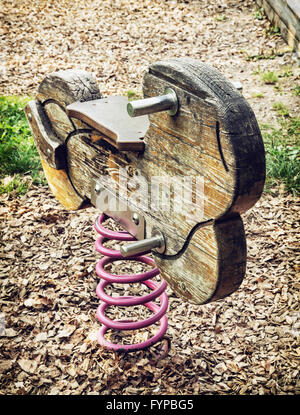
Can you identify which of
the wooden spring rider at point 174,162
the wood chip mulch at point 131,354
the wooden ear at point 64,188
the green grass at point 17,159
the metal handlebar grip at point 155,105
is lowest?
the wood chip mulch at point 131,354

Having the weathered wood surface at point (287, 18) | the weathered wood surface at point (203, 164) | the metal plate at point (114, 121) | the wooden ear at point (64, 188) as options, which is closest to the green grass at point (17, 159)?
the wooden ear at point (64, 188)

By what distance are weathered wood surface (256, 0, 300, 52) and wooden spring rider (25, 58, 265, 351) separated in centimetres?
567

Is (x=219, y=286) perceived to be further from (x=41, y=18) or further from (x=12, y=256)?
(x=41, y=18)

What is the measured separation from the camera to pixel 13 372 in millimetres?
2633

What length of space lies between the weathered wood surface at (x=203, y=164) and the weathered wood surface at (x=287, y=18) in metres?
5.93

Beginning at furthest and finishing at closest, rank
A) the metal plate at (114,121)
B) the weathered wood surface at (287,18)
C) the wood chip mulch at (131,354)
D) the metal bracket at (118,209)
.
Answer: the weathered wood surface at (287,18), the wood chip mulch at (131,354), the metal bracket at (118,209), the metal plate at (114,121)

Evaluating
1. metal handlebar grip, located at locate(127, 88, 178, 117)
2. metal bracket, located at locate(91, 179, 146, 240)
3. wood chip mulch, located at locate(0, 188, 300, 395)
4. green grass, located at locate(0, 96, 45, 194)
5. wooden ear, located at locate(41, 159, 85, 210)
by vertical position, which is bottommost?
wood chip mulch, located at locate(0, 188, 300, 395)

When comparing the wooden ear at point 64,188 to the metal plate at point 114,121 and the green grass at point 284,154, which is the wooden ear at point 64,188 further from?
the green grass at point 284,154

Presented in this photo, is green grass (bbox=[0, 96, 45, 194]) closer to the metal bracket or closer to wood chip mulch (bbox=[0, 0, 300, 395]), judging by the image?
wood chip mulch (bbox=[0, 0, 300, 395])

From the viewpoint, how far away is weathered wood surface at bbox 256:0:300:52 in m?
6.80

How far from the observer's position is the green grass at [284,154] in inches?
166

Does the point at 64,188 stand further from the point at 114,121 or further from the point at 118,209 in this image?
the point at 114,121

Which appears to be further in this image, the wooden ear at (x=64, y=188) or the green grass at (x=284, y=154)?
the green grass at (x=284, y=154)

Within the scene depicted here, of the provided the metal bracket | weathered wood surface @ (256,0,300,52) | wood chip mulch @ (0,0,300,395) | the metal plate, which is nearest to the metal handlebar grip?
the metal plate
